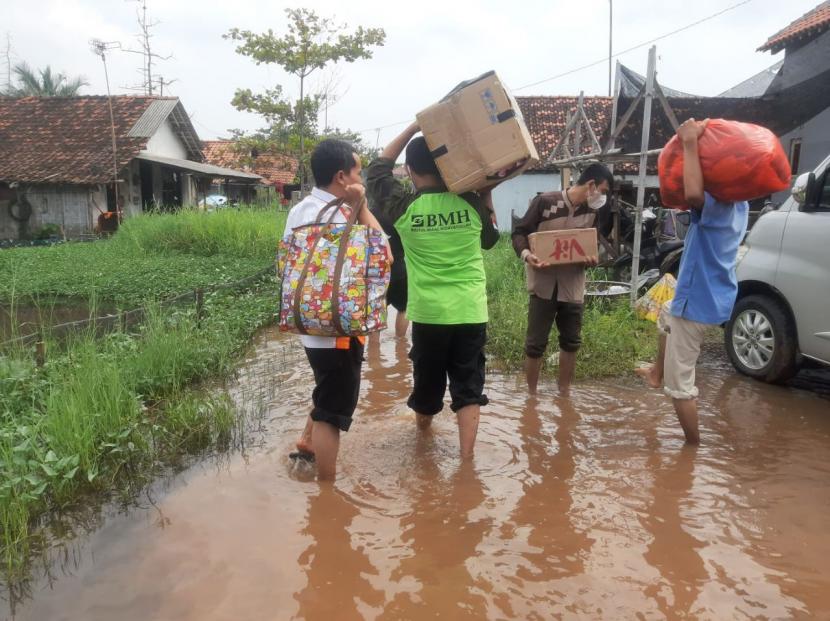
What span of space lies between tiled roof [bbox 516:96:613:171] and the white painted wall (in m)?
12.0

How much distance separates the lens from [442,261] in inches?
122

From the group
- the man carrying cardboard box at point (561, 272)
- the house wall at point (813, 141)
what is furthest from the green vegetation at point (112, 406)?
the house wall at point (813, 141)

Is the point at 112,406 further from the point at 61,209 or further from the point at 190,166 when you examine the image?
the point at 190,166

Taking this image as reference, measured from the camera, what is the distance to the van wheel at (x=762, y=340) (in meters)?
4.44

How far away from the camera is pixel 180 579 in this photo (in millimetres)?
2334

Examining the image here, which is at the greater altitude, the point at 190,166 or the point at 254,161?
the point at 254,161

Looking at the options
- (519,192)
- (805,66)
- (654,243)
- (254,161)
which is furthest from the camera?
(254,161)

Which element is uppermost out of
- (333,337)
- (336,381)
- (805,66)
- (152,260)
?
(805,66)

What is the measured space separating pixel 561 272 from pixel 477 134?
1.66 meters

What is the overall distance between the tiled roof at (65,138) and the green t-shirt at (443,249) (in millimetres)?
16876

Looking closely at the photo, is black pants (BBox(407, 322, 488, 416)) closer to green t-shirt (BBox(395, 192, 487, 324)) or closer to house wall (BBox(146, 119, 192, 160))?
green t-shirt (BBox(395, 192, 487, 324))

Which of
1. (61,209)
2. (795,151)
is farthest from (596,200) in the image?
(61,209)

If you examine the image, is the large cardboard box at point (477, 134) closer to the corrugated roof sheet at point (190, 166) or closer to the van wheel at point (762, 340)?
the van wheel at point (762, 340)

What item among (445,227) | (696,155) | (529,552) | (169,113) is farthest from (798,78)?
(169,113)
